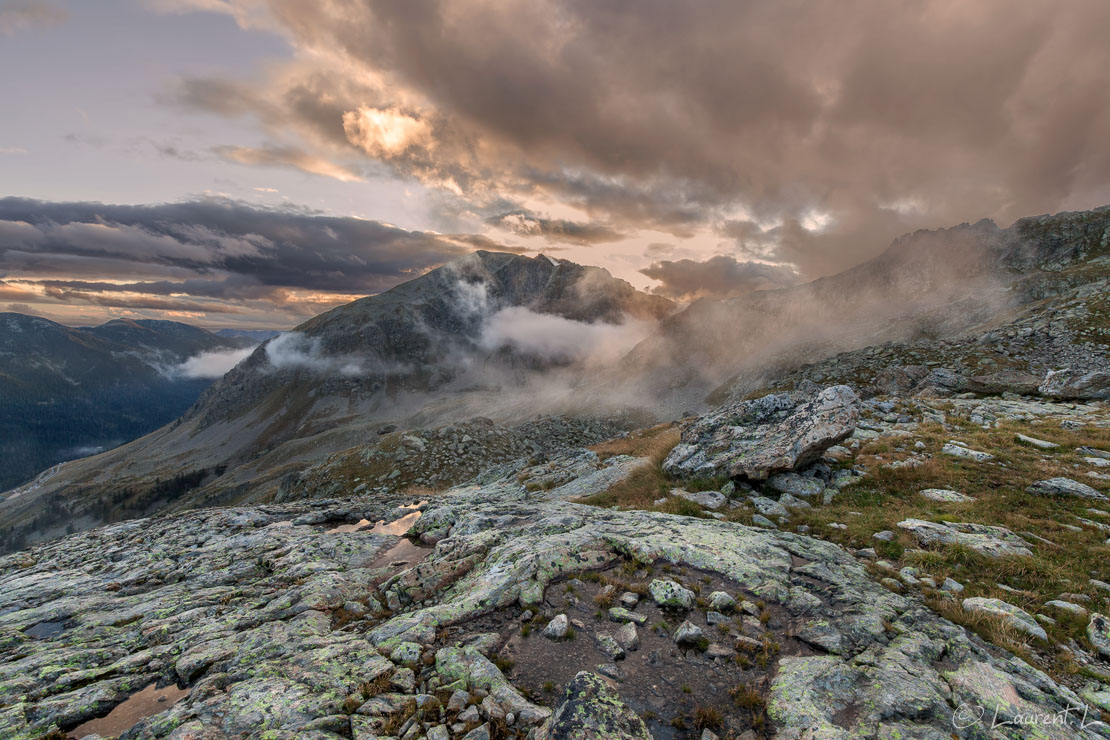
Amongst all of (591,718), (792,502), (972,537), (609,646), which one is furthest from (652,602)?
(972,537)

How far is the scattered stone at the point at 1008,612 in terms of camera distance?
9258 mm

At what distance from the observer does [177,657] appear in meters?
10.8

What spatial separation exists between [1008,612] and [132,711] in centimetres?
2126

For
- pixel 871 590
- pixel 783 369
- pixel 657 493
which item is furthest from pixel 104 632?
pixel 783 369

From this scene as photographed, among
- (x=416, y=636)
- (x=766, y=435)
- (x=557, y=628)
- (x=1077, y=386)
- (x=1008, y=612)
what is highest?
(x=1077, y=386)

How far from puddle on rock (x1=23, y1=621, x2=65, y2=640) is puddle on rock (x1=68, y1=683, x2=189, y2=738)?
7.32 metres

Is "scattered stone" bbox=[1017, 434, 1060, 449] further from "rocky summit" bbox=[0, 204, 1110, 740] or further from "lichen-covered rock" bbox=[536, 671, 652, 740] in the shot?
"lichen-covered rock" bbox=[536, 671, 652, 740]

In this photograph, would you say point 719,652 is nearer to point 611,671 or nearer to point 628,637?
point 628,637

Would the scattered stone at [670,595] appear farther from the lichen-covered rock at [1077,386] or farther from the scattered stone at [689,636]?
the lichen-covered rock at [1077,386]

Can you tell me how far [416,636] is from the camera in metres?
10.3

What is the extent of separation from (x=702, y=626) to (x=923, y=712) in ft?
13.7

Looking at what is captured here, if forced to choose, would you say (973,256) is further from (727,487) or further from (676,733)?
(676,733)

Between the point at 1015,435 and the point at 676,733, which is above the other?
the point at 1015,435

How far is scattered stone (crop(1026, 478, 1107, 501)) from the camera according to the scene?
1496cm
